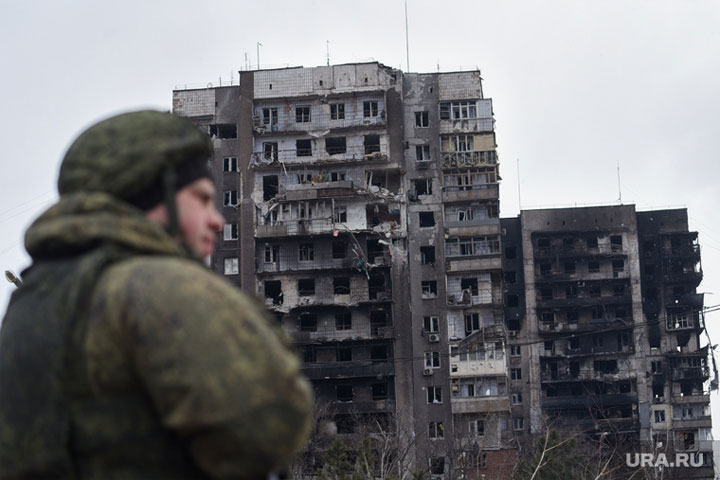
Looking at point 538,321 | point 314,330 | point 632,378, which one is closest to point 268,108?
point 314,330

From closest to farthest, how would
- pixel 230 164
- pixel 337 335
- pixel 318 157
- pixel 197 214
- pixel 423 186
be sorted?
pixel 197 214
pixel 337 335
pixel 318 157
pixel 230 164
pixel 423 186

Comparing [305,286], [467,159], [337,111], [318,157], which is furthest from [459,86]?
[305,286]

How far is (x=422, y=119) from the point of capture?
78.8 metres

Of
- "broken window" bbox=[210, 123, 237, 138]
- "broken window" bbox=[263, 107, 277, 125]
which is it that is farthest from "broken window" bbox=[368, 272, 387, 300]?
"broken window" bbox=[210, 123, 237, 138]

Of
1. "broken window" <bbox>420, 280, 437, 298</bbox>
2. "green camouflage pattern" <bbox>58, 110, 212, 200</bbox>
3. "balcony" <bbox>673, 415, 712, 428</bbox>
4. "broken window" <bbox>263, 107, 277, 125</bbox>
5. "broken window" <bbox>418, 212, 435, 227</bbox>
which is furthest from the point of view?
"balcony" <bbox>673, 415, 712, 428</bbox>

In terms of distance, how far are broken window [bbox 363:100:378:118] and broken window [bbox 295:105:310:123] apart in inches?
153

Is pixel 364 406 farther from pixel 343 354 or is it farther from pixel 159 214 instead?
pixel 159 214

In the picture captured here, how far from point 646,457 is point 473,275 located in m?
18.0

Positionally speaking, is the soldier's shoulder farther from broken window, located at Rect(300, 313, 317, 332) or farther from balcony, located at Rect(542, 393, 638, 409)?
balcony, located at Rect(542, 393, 638, 409)

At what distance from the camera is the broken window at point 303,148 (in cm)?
7788

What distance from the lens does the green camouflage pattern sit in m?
3.59

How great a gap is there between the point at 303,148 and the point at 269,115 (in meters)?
3.28

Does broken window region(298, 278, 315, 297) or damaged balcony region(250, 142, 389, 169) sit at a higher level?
damaged balcony region(250, 142, 389, 169)

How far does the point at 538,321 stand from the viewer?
9575cm
